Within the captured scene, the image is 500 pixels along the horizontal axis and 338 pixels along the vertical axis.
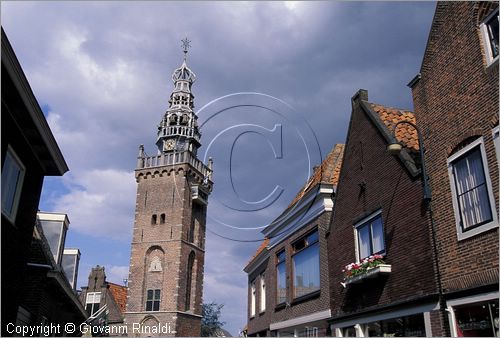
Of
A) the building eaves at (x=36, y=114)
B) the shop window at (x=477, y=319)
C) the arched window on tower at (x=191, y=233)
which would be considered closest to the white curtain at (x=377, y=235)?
the shop window at (x=477, y=319)

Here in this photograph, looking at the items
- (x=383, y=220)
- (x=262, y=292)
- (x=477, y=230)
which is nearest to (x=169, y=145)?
(x=262, y=292)

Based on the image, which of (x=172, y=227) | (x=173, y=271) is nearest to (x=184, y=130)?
(x=172, y=227)

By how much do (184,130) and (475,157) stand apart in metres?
53.0

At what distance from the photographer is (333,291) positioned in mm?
16094

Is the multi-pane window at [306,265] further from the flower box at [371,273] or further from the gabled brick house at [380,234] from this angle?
the flower box at [371,273]

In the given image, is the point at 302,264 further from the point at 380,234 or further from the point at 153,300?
the point at 153,300

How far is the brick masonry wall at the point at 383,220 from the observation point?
12.0 m

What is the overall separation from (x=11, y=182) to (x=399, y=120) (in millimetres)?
12278

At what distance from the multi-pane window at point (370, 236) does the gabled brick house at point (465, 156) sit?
2.55m

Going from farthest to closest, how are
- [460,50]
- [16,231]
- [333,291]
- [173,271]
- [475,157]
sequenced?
[173,271], [333,291], [16,231], [460,50], [475,157]

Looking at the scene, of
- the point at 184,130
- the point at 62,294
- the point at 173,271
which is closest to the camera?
the point at 62,294

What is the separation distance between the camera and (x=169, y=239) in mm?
51906

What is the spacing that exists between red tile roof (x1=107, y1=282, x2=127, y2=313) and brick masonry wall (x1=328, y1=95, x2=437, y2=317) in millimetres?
45383

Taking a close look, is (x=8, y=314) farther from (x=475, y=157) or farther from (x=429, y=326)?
(x=475, y=157)
